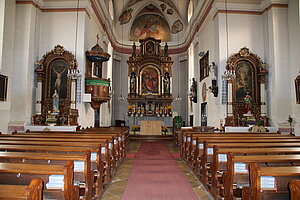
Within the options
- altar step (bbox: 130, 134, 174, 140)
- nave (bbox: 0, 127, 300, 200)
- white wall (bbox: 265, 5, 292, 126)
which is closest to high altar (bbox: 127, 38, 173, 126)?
altar step (bbox: 130, 134, 174, 140)

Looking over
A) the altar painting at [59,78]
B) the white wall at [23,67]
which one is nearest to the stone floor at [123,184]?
the altar painting at [59,78]

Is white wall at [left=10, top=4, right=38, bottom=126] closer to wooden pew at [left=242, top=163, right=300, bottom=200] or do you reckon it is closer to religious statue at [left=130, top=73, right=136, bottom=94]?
religious statue at [left=130, top=73, right=136, bottom=94]

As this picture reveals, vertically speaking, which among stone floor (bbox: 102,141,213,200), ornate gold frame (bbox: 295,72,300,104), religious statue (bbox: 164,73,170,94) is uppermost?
religious statue (bbox: 164,73,170,94)

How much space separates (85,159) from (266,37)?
10.4 meters

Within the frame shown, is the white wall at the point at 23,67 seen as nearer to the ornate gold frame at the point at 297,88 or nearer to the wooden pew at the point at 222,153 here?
the wooden pew at the point at 222,153

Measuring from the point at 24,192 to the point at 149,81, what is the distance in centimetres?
1647

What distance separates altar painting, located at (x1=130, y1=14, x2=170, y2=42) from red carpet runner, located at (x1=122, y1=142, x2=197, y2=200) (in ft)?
51.0

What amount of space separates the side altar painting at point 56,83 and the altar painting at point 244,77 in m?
7.21

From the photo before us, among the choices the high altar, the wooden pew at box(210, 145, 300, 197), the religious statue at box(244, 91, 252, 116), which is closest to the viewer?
the wooden pew at box(210, 145, 300, 197)

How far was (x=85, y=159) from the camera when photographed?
2.72m

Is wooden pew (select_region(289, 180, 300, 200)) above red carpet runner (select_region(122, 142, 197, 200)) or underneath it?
above

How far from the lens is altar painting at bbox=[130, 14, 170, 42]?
20125 millimetres

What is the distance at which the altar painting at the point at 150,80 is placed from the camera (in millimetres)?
17773

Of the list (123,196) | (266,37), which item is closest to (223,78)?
(266,37)
